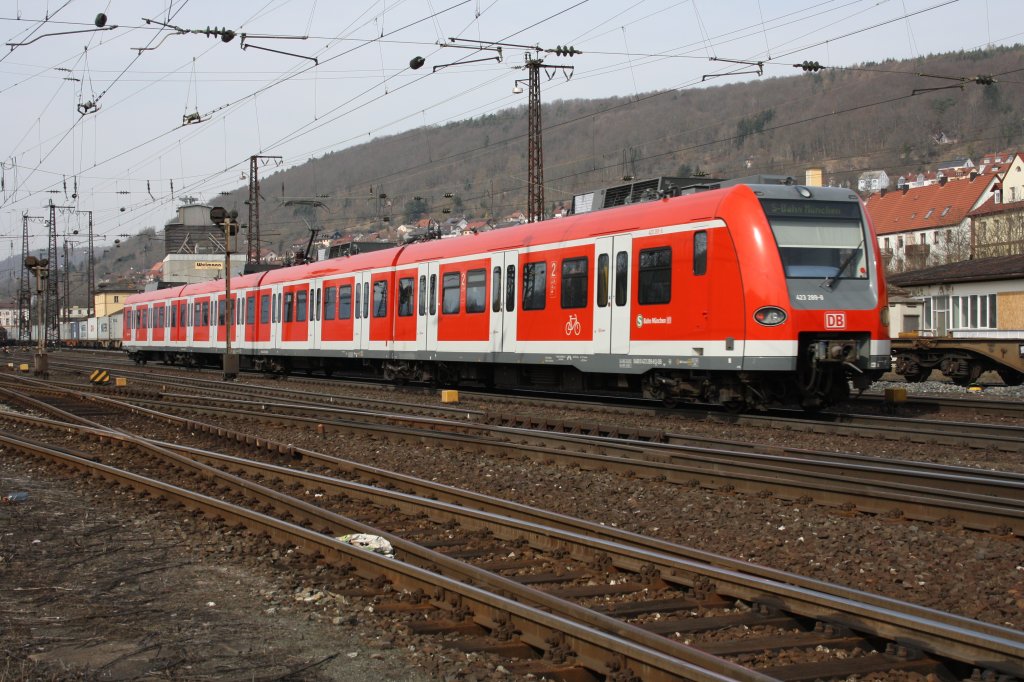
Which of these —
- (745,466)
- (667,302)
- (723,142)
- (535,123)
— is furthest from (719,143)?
(745,466)

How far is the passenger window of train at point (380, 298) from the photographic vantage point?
2452 cm

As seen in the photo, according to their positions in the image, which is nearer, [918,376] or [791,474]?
[791,474]

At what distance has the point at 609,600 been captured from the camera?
616cm

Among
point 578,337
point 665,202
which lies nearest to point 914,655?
point 665,202

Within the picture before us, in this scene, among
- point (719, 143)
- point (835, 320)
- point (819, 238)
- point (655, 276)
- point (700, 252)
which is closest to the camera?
point (835, 320)

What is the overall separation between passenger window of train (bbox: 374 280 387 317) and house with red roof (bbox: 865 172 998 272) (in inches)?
2807

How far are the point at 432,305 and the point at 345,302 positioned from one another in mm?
5172

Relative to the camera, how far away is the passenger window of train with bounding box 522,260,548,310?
1832 cm

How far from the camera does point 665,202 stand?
1574 cm

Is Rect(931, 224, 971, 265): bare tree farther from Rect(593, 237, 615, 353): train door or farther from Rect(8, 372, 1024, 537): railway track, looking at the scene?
Rect(8, 372, 1024, 537): railway track

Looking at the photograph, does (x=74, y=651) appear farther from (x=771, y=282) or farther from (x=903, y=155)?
(x=903, y=155)

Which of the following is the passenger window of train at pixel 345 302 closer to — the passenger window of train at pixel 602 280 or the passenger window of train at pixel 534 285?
the passenger window of train at pixel 534 285

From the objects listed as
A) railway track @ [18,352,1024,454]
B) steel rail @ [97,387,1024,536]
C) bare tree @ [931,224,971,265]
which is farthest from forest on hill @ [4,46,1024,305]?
steel rail @ [97,387,1024,536]

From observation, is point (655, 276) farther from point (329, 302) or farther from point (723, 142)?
point (723, 142)
